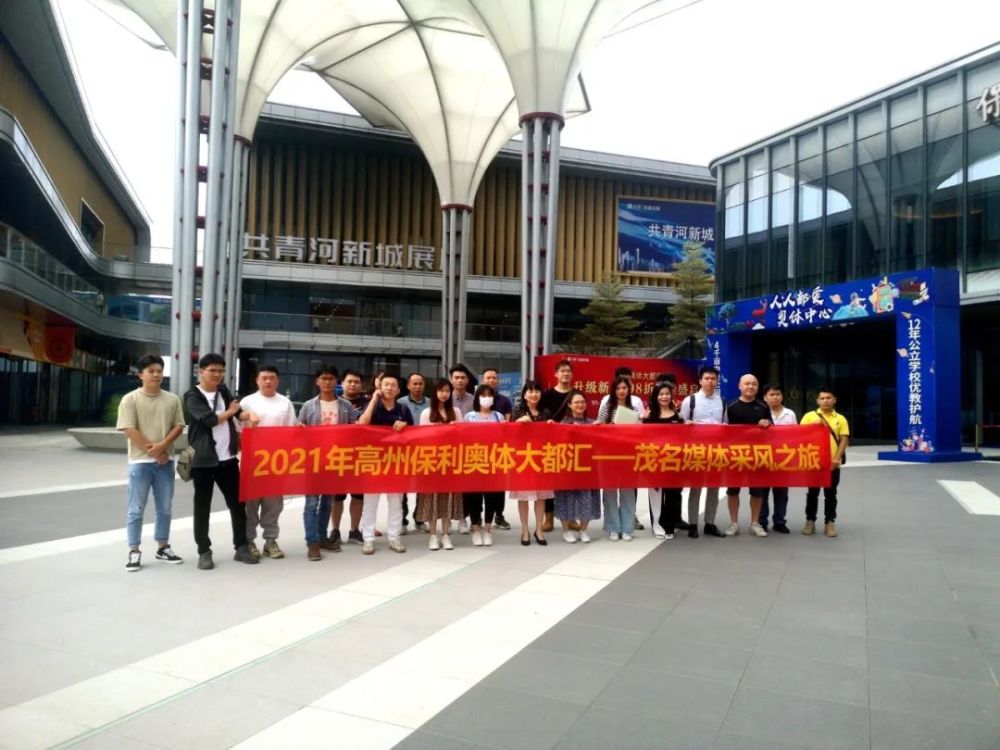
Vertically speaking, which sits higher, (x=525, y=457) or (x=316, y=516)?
(x=525, y=457)

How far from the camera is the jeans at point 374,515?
6801 mm

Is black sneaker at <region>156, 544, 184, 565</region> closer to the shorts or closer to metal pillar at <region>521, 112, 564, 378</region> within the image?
the shorts

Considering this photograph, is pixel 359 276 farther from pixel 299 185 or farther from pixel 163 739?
pixel 163 739

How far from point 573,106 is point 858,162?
1123 cm

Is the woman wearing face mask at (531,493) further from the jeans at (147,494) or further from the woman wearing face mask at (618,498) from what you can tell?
the jeans at (147,494)

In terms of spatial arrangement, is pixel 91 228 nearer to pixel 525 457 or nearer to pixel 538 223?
pixel 538 223

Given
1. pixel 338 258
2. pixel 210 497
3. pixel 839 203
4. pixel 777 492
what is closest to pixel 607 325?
pixel 338 258

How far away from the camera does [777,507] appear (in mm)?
8039

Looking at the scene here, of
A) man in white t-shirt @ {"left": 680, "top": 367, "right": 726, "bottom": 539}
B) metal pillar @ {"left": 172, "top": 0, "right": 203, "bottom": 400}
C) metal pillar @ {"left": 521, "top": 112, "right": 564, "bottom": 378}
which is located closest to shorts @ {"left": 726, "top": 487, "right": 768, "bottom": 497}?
man in white t-shirt @ {"left": 680, "top": 367, "right": 726, "bottom": 539}

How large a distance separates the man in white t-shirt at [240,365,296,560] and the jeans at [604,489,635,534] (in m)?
3.22

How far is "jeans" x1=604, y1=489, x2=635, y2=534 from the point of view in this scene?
763cm

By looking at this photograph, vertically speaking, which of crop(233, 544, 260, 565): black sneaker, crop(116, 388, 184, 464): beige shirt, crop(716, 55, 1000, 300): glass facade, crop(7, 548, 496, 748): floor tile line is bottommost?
crop(7, 548, 496, 748): floor tile line

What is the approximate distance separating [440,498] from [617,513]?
73.8 inches

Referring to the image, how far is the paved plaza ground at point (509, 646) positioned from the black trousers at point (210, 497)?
26cm
